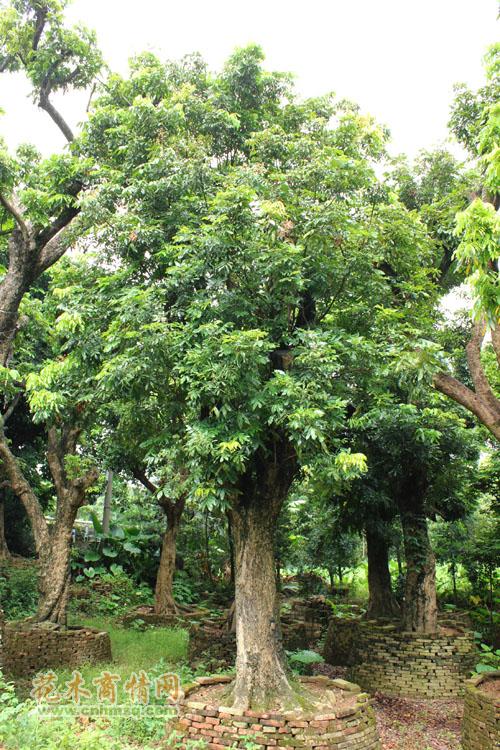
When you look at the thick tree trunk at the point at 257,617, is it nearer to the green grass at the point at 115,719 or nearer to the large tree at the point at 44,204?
the green grass at the point at 115,719

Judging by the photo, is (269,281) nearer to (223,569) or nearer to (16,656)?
(16,656)

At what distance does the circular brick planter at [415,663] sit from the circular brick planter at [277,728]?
342 centimetres

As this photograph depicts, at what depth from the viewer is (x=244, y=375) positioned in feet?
19.5

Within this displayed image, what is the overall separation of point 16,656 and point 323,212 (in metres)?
7.62

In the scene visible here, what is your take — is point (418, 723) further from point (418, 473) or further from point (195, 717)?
point (418, 473)

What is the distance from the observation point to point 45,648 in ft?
29.4

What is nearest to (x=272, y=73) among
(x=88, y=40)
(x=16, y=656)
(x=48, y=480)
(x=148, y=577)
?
(x=88, y=40)

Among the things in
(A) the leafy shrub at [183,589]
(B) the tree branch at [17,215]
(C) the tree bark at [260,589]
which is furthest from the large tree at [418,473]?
(A) the leafy shrub at [183,589]

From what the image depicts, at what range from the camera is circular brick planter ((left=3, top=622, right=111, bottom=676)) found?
8.68 m

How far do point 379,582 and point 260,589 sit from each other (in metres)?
6.01

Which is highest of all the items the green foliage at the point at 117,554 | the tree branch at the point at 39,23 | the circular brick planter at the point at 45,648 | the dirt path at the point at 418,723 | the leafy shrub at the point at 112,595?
the tree branch at the point at 39,23

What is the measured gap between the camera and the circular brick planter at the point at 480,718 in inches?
255

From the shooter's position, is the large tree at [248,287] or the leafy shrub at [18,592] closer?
the large tree at [248,287]

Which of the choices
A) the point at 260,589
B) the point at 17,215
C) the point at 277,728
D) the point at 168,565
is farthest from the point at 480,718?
the point at 17,215
